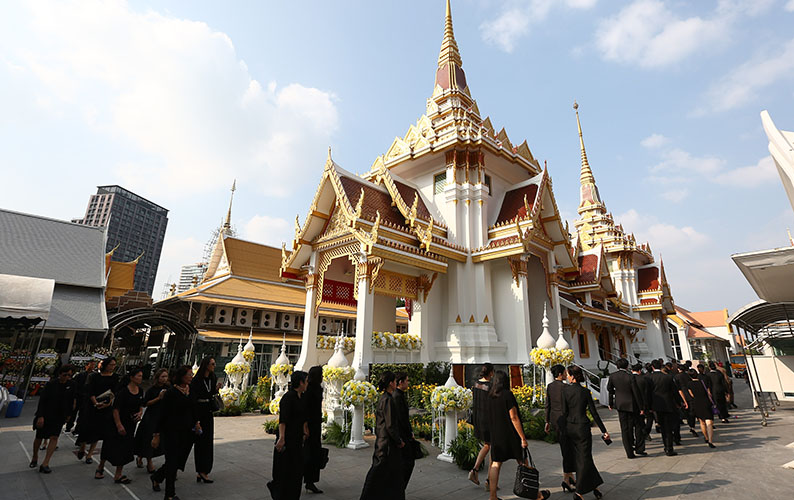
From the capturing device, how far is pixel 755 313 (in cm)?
902

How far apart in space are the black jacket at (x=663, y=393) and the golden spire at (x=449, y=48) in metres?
15.9

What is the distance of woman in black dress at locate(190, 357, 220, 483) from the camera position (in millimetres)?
4762

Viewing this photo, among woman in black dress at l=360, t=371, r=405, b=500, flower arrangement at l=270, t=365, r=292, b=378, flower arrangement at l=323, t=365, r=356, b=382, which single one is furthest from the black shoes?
flower arrangement at l=270, t=365, r=292, b=378

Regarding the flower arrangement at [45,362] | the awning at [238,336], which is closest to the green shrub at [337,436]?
the awning at [238,336]

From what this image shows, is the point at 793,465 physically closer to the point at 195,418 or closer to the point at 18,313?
the point at 195,418

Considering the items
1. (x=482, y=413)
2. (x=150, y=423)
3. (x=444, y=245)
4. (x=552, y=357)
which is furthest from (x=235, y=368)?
(x=552, y=357)

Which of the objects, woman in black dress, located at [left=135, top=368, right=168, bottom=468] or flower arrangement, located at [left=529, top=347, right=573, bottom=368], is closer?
woman in black dress, located at [left=135, top=368, right=168, bottom=468]

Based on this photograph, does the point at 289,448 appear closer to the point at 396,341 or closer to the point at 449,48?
the point at 396,341

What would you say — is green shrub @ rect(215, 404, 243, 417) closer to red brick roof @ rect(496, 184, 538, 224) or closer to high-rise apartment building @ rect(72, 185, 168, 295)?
red brick roof @ rect(496, 184, 538, 224)

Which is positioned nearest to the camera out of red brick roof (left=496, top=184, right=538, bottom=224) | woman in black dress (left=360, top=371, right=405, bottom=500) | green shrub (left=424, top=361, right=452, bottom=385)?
woman in black dress (left=360, top=371, right=405, bottom=500)

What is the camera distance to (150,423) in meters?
4.96

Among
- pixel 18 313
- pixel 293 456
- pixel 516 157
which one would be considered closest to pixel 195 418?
pixel 293 456

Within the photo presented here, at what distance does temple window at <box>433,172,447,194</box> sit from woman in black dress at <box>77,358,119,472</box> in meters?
11.4

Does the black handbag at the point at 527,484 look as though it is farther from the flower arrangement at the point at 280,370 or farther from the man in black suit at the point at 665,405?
the flower arrangement at the point at 280,370
